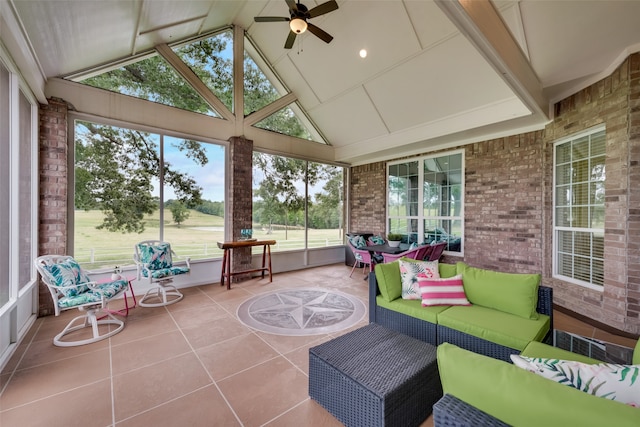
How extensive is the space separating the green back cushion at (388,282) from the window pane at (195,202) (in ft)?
11.7

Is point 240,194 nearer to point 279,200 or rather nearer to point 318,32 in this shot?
point 279,200

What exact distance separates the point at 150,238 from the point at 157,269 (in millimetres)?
Result: 793

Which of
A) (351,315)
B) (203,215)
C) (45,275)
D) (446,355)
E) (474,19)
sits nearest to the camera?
(446,355)

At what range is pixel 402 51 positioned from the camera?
4.24 metres

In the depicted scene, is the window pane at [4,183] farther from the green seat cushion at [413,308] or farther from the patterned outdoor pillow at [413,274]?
the patterned outdoor pillow at [413,274]

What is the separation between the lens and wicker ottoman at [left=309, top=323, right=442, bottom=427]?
1.51 m

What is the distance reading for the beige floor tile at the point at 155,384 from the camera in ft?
6.20

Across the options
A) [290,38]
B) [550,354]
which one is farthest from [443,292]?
[290,38]

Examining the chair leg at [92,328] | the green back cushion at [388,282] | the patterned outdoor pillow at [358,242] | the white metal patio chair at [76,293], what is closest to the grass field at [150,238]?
the white metal patio chair at [76,293]

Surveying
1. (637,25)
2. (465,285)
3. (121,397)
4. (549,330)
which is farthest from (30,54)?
(637,25)

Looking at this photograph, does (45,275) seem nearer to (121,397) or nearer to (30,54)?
(121,397)

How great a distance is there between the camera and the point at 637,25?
8.38 ft

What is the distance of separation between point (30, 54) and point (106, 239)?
2.55 m

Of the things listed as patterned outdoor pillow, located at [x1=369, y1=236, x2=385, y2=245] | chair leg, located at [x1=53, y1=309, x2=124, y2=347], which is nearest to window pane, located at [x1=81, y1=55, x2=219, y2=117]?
chair leg, located at [x1=53, y1=309, x2=124, y2=347]
